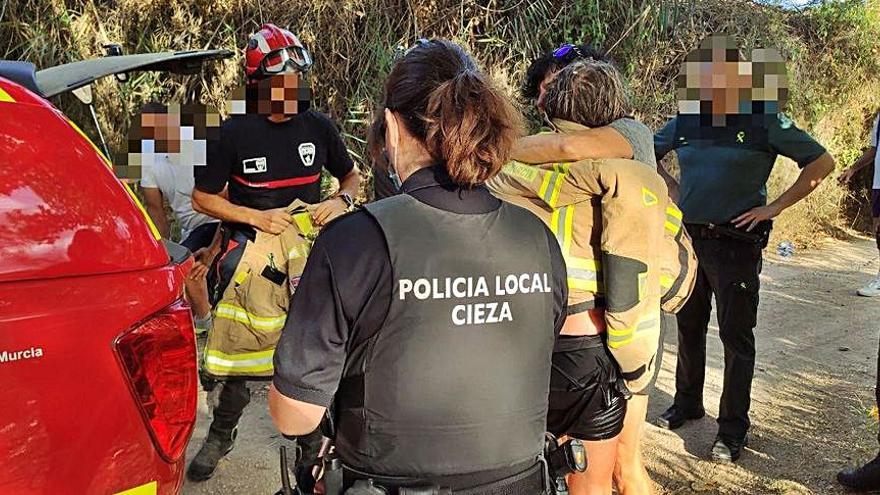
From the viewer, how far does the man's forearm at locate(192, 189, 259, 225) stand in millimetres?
3367

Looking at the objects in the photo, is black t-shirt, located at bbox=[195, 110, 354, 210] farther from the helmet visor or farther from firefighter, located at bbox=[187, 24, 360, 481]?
the helmet visor

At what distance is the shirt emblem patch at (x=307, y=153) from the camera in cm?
359

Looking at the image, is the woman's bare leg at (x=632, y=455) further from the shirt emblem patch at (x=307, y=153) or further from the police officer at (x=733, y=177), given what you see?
the shirt emblem patch at (x=307, y=153)

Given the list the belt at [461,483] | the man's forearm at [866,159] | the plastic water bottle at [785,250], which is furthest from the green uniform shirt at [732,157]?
the plastic water bottle at [785,250]

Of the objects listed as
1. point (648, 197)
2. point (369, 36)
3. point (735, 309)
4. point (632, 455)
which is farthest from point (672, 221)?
point (369, 36)

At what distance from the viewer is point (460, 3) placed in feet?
22.3

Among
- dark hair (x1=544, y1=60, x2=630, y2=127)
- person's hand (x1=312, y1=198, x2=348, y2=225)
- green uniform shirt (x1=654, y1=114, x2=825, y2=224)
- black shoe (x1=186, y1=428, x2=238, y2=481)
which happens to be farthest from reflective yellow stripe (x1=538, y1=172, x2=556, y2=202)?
black shoe (x1=186, y1=428, x2=238, y2=481)

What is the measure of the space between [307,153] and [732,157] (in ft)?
6.94

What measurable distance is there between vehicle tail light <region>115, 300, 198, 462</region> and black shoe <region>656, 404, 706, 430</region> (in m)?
3.16

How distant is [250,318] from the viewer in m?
3.32

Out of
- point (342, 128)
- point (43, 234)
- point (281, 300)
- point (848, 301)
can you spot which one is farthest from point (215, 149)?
point (848, 301)

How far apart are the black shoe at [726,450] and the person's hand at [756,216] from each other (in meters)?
1.08

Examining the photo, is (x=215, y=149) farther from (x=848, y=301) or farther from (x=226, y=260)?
(x=848, y=301)

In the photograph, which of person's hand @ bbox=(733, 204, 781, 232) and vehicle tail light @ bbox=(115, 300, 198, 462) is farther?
person's hand @ bbox=(733, 204, 781, 232)
